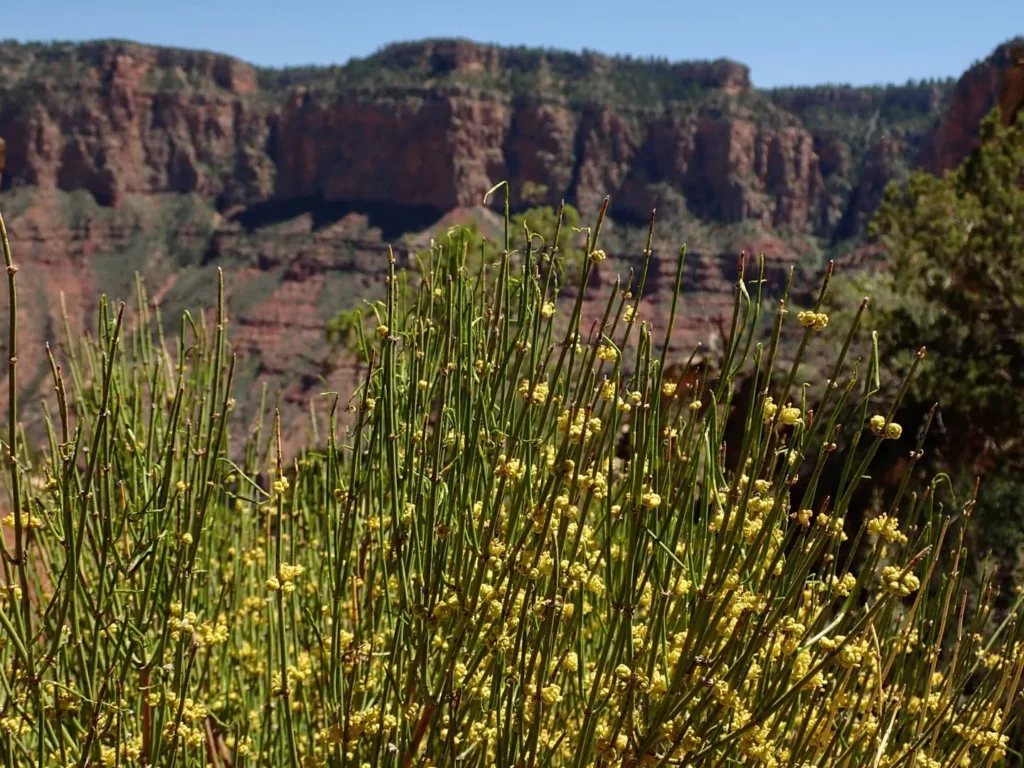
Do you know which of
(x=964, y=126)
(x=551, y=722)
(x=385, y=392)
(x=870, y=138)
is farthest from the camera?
(x=870, y=138)

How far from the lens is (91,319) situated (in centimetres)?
5278

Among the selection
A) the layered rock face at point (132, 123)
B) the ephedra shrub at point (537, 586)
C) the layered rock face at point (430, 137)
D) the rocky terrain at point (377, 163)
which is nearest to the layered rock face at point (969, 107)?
the rocky terrain at point (377, 163)

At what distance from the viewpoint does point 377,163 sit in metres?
61.0

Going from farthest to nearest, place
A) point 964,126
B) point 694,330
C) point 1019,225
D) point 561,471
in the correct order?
1. point 694,330
2. point 964,126
3. point 1019,225
4. point 561,471

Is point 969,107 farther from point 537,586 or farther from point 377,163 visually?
point 537,586

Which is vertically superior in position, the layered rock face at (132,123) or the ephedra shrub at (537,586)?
the layered rock face at (132,123)

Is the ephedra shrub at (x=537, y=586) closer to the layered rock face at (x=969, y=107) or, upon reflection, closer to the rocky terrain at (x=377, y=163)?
the layered rock face at (x=969, y=107)

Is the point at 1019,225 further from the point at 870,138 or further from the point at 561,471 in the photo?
the point at 870,138

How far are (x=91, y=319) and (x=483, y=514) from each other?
5703cm

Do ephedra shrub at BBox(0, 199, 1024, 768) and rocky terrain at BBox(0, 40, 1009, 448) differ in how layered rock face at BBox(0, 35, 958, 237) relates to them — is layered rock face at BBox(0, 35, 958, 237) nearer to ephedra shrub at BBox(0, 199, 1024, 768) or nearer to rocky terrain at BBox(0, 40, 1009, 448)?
rocky terrain at BBox(0, 40, 1009, 448)

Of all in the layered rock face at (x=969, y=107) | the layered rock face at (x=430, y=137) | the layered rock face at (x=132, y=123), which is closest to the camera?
the layered rock face at (x=969, y=107)

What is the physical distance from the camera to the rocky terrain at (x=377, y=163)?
56156mm

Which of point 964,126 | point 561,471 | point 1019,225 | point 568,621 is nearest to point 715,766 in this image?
point 568,621

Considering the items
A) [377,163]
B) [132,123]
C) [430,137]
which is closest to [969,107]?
[430,137]
